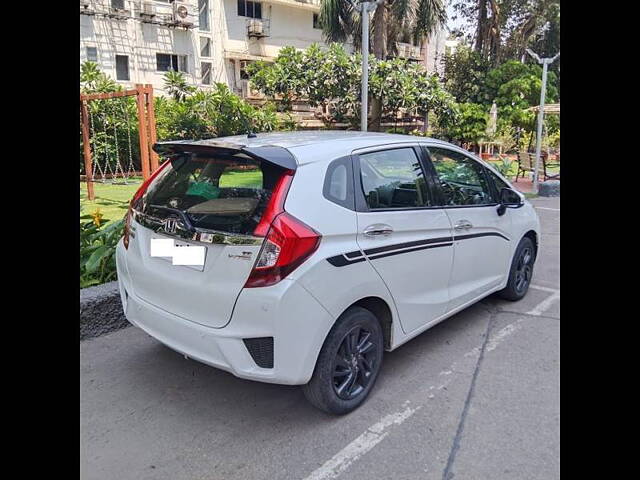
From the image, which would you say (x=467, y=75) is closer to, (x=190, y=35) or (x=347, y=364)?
(x=190, y=35)

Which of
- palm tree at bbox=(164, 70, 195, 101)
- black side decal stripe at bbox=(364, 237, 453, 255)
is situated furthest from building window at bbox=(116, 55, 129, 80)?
black side decal stripe at bbox=(364, 237, 453, 255)

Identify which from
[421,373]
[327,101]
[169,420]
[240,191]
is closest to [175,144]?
[240,191]

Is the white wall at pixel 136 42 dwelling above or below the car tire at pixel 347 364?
above

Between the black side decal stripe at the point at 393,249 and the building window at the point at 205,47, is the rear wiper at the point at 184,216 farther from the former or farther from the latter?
the building window at the point at 205,47

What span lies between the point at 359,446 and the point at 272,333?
0.83 meters

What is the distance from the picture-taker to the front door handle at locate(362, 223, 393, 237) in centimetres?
312

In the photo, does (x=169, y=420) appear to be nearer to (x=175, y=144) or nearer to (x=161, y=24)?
(x=175, y=144)

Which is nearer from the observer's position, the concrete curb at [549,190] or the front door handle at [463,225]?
the front door handle at [463,225]

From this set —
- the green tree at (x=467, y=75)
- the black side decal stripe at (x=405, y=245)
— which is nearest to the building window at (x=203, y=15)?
the green tree at (x=467, y=75)

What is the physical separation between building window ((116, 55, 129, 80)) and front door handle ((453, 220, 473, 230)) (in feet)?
74.1

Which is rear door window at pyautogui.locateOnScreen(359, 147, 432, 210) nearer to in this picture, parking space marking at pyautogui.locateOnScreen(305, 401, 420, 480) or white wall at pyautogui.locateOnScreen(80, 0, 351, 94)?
parking space marking at pyautogui.locateOnScreen(305, 401, 420, 480)

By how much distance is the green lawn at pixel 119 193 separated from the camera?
299cm

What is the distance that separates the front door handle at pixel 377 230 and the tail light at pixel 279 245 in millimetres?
463

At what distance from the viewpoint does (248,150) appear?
9.47 ft
